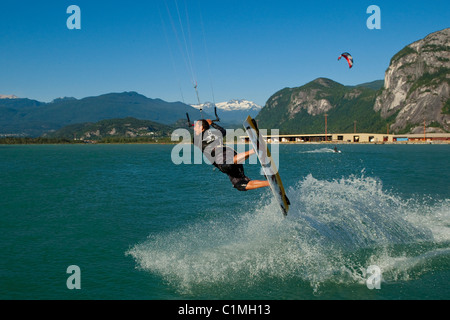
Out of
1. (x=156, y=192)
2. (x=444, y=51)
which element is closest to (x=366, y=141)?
Answer: (x=444, y=51)

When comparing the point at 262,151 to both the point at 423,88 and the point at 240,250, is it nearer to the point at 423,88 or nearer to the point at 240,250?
the point at 240,250

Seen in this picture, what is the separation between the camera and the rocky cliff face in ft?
516

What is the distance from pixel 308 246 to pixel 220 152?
3.96 meters

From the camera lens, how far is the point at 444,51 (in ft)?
605

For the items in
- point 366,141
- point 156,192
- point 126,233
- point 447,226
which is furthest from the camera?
point 366,141

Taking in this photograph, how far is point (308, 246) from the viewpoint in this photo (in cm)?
1021

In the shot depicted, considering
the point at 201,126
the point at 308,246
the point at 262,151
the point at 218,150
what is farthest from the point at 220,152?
the point at 308,246

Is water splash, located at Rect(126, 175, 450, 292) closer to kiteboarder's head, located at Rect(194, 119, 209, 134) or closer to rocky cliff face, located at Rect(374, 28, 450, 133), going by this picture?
kiteboarder's head, located at Rect(194, 119, 209, 134)

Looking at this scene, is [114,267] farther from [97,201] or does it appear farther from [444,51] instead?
[444,51]

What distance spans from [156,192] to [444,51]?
Answer: 678 feet

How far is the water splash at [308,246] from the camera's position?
353 inches

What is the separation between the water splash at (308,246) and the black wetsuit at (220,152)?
2305 mm

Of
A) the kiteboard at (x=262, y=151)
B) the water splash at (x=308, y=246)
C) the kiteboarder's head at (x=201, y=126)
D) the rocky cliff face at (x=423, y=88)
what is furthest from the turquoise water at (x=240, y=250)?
the rocky cliff face at (x=423, y=88)
